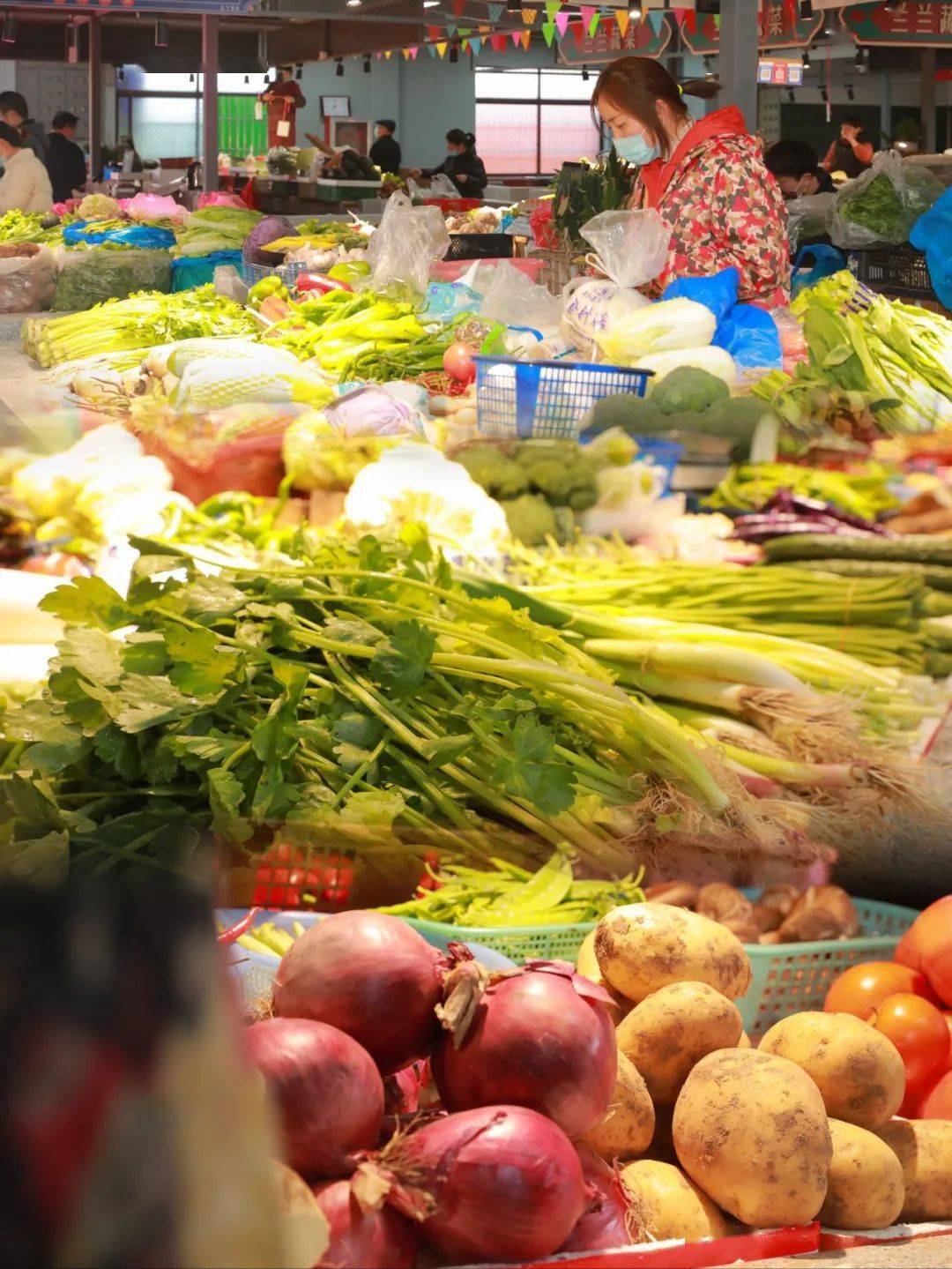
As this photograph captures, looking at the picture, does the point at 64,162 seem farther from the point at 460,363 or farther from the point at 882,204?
the point at 460,363

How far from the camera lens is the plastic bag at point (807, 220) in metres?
8.78

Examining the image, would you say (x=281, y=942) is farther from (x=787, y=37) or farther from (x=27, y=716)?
(x=787, y=37)

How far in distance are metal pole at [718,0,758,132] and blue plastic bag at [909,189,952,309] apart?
4.70 ft

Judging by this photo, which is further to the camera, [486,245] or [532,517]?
[486,245]

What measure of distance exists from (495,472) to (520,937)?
65cm

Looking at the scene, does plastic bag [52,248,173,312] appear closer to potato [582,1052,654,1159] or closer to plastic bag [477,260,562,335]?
plastic bag [477,260,562,335]

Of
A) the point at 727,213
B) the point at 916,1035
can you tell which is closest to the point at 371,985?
the point at 916,1035

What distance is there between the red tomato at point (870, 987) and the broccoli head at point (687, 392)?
0.88 m

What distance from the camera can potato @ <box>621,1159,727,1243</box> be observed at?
1.61m

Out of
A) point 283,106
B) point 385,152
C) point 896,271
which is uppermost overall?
point 283,106

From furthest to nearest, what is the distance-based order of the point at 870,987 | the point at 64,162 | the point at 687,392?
1. the point at 64,162
2. the point at 687,392
3. the point at 870,987

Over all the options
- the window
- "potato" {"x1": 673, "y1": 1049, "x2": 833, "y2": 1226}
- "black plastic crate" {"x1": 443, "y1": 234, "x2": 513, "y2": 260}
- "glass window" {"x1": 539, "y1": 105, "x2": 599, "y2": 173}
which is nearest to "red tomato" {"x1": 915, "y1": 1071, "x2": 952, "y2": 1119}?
"potato" {"x1": 673, "y1": 1049, "x2": 833, "y2": 1226}

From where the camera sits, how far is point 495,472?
204cm

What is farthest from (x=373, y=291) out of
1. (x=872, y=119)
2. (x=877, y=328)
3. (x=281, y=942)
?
(x=872, y=119)
